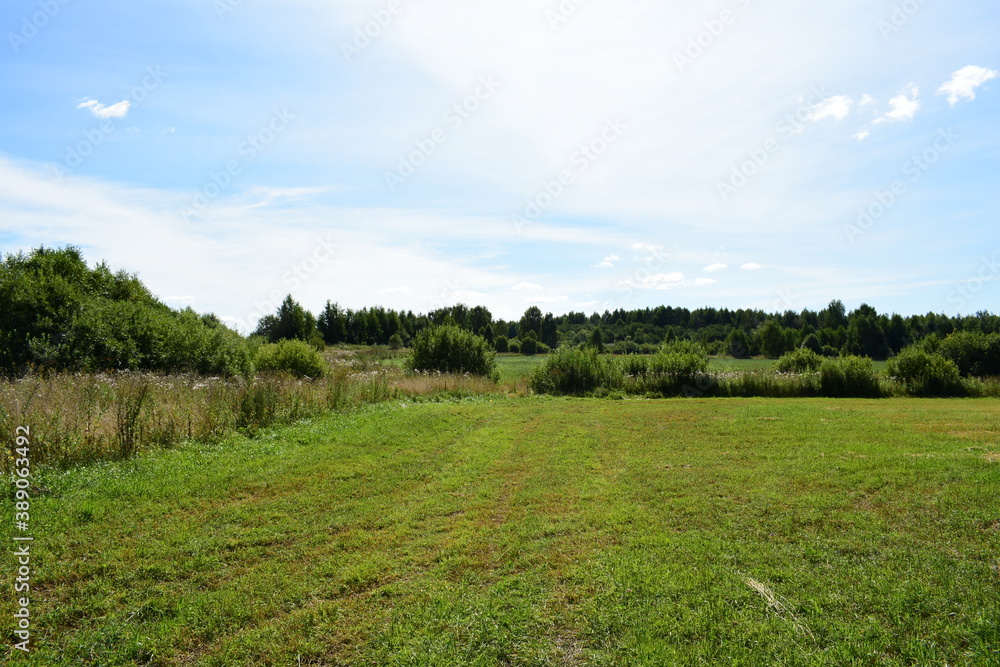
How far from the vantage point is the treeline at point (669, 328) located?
5441cm

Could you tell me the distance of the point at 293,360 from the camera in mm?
19375

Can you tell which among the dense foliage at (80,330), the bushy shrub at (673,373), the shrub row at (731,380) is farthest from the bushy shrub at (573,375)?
the dense foliage at (80,330)

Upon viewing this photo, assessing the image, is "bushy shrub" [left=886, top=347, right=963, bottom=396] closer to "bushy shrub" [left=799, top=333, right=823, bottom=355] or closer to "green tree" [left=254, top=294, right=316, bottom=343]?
"green tree" [left=254, top=294, right=316, bottom=343]

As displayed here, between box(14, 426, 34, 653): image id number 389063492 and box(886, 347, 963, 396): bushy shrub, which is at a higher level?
box(886, 347, 963, 396): bushy shrub

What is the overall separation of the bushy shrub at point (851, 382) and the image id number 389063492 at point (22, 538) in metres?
30.0

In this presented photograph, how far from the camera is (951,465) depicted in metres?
8.18

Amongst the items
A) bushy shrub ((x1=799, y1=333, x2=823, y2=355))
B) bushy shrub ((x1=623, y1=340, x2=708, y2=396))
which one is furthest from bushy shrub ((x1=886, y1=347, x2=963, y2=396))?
bushy shrub ((x1=799, y1=333, x2=823, y2=355))

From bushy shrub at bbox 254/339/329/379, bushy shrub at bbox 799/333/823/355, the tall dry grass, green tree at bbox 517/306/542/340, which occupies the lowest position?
the tall dry grass

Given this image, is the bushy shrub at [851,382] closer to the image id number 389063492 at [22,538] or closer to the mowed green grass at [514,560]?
the mowed green grass at [514,560]

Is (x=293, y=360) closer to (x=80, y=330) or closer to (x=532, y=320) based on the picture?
(x=80, y=330)

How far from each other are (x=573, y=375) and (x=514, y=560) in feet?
71.5

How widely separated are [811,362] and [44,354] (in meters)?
36.5

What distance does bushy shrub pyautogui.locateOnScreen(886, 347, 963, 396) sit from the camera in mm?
26234

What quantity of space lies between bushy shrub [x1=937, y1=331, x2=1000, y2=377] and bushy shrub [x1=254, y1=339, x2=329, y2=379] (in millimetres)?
35501
